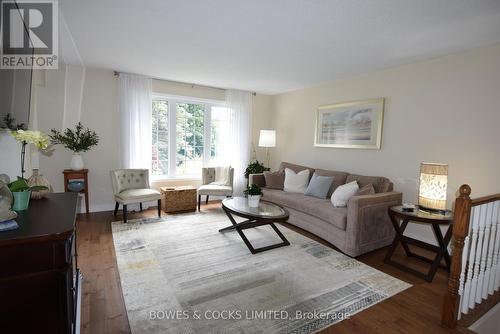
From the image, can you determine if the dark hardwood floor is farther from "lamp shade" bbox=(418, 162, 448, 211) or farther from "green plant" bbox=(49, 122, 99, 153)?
"green plant" bbox=(49, 122, 99, 153)

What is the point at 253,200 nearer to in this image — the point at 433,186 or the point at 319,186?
the point at 319,186

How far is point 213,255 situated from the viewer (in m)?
2.92

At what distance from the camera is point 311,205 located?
3562 mm

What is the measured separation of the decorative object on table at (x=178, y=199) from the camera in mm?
4520

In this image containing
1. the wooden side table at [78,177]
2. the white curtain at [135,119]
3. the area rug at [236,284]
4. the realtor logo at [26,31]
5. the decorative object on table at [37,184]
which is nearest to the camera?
the realtor logo at [26,31]

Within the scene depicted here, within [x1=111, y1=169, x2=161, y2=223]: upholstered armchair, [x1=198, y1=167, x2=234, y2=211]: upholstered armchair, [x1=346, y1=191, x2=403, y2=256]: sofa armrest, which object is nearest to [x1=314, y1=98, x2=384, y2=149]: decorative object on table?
[x1=346, y1=191, x2=403, y2=256]: sofa armrest

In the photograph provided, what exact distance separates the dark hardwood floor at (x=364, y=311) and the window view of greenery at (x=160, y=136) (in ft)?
7.06

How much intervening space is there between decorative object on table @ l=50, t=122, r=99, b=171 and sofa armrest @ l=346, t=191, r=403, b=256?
3.86 m

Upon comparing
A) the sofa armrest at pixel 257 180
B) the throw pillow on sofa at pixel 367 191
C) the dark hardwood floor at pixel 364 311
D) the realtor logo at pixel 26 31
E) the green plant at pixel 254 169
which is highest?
the realtor logo at pixel 26 31

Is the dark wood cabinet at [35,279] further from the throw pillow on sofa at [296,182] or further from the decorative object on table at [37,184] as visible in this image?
the throw pillow on sofa at [296,182]

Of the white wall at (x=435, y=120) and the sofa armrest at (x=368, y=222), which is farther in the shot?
the sofa armrest at (x=368, y=222)

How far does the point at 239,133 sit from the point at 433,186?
373 cm

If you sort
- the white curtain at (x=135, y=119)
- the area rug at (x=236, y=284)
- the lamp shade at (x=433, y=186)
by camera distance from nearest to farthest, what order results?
the area rug at (x=236, y=284), the lamp shade at (x=433, y=186), the white curtain at (x=135, y=119)

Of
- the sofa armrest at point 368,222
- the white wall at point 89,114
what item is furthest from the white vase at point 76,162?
the sofa armrest at point 368,222
